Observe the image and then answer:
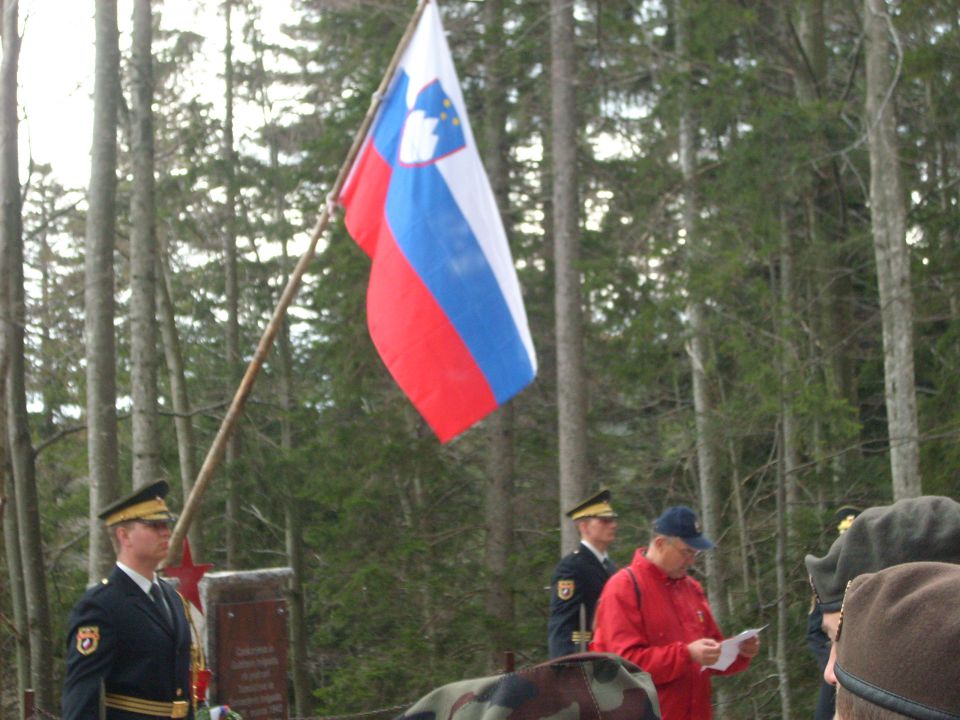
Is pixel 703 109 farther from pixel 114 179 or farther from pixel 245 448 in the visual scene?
pixel 245 448

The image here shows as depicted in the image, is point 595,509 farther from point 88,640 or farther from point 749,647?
point 88,640

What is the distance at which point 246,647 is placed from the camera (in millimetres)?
6875

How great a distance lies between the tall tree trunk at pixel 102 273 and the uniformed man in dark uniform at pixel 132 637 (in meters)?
5.35

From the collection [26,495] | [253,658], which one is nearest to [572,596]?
[253,658]

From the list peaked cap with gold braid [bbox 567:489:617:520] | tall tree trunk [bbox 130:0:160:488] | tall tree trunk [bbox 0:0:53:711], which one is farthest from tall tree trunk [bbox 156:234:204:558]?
peaked cap with gold braid [bbox 567:489:617:520]

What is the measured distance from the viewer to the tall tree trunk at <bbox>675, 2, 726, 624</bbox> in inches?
513


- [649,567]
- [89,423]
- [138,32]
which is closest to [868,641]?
[649,567]

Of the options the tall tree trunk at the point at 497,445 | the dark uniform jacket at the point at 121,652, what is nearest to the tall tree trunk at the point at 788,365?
the tall tree trunk at the point at 497,445

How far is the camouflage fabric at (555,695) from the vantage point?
1.79 metres

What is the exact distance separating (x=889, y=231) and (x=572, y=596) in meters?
5.72

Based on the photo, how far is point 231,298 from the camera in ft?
69.4

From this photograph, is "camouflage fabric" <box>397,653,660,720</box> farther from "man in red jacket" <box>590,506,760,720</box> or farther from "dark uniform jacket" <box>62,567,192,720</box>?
"dark uniform jacket" <box>62,567,192,720</box>

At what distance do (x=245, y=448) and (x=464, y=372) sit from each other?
13916 millimetres

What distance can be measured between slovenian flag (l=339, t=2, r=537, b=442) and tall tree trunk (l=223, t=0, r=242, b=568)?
12.7 meters
